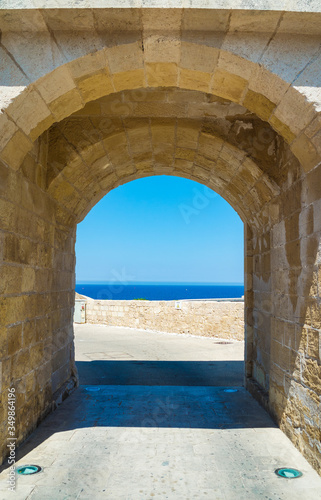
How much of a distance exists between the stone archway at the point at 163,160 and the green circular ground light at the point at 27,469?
1.44 ft

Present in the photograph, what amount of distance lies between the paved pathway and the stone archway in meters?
A: 0.26

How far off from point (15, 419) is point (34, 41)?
9.87 ft

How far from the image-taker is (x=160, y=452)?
3.45 metres

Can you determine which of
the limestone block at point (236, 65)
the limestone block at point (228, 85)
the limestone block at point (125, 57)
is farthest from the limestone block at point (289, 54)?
Result: the limestone block at point (125, 57)

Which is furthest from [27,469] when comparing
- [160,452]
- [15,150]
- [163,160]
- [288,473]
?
[163,160]

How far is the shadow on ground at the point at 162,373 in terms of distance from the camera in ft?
21.0

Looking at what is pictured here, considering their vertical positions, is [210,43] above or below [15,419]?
above

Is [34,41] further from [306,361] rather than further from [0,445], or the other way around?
[306,361]

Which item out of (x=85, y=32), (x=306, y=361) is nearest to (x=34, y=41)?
(x=85, y=32)

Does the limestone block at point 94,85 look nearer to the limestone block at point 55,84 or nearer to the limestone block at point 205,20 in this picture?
the limestone block at point 55,84

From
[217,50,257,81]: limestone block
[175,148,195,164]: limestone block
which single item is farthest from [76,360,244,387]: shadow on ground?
[217,50,257,81]: limestone block

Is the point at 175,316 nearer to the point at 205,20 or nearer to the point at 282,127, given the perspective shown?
the point at 282,127

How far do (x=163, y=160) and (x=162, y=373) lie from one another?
3750mm

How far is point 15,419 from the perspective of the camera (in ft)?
11.0
